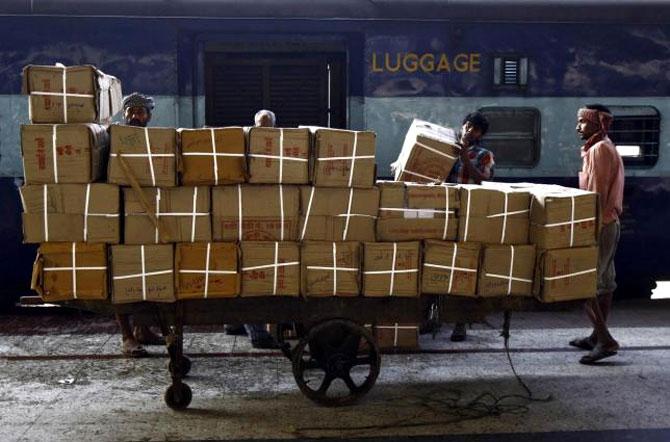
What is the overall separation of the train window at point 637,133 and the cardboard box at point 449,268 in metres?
3.78

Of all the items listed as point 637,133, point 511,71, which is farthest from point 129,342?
point 637,133

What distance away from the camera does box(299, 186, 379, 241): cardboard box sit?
17.7ft

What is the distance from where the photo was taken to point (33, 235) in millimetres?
5164

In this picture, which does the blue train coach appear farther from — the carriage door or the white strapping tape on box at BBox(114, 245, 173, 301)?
the white strapping tape on box at BBox(114, 245, 173, 301)

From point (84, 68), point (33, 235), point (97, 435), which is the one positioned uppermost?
point (84, 68)

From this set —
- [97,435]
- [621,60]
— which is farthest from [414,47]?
[97,435]

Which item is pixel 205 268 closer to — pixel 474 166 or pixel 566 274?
pixel 566 274

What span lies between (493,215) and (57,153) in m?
2.87

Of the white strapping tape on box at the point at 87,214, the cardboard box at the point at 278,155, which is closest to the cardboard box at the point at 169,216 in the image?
the white strapping tape on box at the point at 87,214

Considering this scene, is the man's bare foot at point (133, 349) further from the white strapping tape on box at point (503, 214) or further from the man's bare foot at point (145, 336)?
the white strapping tape on box at point (503, 214)

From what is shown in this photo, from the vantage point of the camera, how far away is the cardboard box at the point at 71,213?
5164 millimetres

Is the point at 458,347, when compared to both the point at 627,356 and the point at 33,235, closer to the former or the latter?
the point at 627,356

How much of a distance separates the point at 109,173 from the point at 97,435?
→ 1643 millimetres

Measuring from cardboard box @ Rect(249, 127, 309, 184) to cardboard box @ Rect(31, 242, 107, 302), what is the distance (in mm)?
1109
